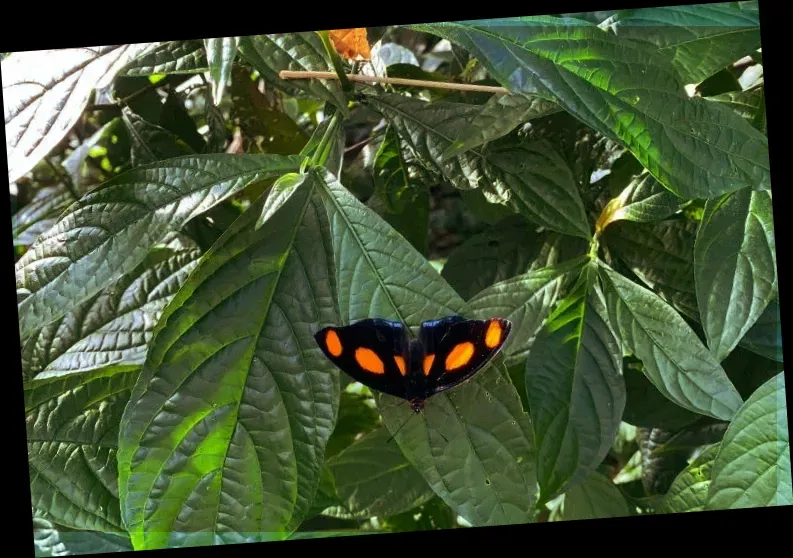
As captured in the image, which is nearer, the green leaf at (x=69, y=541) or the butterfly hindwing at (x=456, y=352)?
the butterfly hindwing at (x=456, y=352)

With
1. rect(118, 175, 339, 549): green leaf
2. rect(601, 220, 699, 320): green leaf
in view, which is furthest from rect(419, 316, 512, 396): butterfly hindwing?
rect(601, 220, 699, 320): green leaf

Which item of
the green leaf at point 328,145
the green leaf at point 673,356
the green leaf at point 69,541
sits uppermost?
the green leaf at point 328,145

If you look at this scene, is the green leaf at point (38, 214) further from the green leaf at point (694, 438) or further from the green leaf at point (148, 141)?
the green leaf at point (694, 438)

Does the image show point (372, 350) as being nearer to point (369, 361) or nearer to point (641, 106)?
point (369, 361)

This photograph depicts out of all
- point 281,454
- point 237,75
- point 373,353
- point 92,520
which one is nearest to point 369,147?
point 237,75

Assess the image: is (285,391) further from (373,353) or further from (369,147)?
(369,147)

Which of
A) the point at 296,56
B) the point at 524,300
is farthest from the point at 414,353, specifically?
the point at 296,56

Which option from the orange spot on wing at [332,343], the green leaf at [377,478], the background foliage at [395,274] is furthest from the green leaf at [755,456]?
the orange spot on wing at [332,343]
